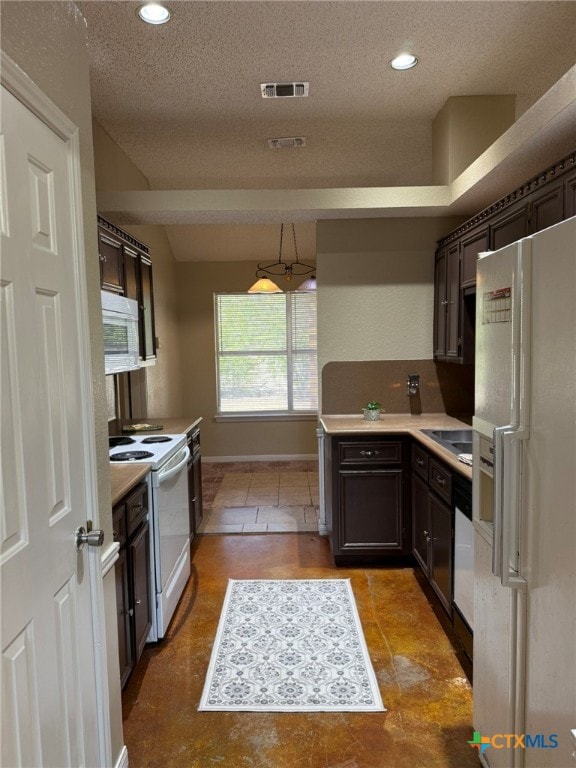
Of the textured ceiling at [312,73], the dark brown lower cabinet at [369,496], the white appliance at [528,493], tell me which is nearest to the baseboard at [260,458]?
the dark brown lower cabinet at [369,496]

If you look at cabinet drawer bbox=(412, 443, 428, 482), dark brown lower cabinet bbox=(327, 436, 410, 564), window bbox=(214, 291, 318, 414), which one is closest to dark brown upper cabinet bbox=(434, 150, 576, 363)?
cabinet drawer bbox=(412, 443, 428, 482)

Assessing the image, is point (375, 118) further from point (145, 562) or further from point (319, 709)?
point (319, 709)

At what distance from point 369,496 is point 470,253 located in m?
1.74

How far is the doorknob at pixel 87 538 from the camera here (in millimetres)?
1511

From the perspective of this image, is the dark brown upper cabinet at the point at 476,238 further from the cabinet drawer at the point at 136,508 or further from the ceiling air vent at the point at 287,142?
the cabinet drawer at the point at 136,508

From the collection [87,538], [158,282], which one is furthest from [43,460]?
[158,282]

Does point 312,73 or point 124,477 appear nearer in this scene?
point 124,477

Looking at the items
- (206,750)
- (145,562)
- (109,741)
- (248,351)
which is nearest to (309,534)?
(145,562)

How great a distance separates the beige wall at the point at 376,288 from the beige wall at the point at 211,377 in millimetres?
2681

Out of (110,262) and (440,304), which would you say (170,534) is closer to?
(110,262)

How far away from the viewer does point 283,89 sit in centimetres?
298

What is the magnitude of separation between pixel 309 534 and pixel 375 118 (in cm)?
315

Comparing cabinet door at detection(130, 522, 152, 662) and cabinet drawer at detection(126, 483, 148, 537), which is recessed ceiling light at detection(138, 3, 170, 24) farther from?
cabinet door at detection(130, 522, 152, 662)

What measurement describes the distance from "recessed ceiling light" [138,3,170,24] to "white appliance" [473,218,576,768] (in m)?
1.80
